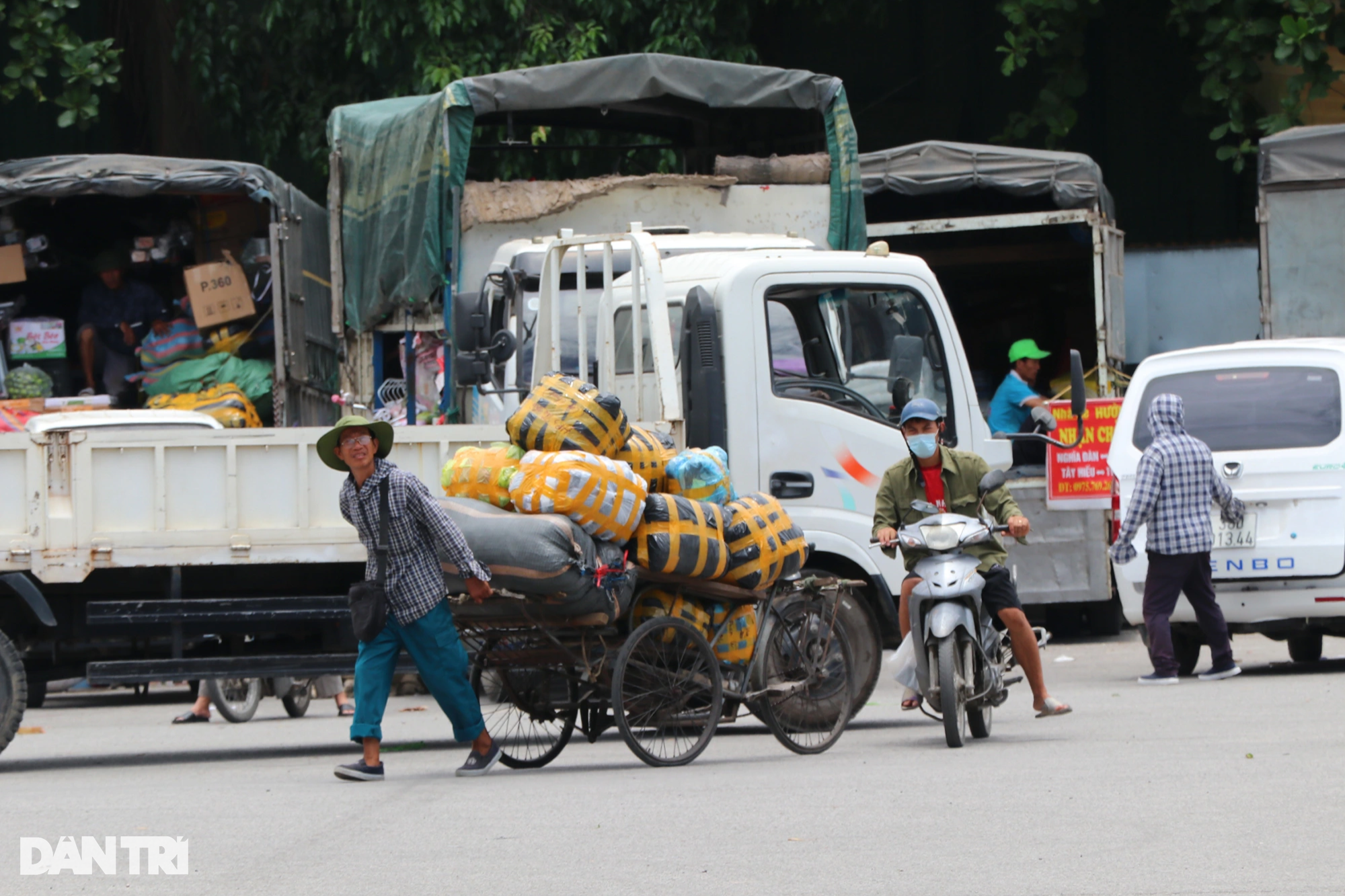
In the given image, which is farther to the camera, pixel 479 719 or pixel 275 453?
pixel 275 453

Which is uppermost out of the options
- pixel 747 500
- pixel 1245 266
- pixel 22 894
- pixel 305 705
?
pixel 1245 266

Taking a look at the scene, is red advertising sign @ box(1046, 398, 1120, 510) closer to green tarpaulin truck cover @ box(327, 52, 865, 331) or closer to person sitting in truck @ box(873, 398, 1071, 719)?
green tarpaulin truck cover @ box(327, 52, 865, 331)

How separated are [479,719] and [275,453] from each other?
5.96ft

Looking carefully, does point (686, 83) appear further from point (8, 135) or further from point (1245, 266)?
point (8, 135)

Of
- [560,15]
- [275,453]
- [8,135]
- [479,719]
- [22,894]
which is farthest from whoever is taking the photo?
[8,135]

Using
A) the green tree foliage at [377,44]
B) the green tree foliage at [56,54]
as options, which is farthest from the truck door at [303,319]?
the green tree foliage at [56,54]

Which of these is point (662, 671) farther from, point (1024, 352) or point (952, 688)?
point (1024, 352)

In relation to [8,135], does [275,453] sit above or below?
below

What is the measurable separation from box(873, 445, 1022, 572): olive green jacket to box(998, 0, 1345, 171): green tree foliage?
34.0ft

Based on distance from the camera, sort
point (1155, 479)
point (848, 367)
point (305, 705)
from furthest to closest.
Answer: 1. point (305, 705)
2. point (1155, 479)
3. point (848, 367)

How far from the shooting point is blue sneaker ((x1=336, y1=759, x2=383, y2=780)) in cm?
785

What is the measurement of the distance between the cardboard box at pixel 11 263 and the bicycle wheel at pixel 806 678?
364 inches

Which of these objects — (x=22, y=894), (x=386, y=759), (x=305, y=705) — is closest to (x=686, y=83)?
(x=305, y=705)

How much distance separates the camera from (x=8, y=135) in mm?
21188
